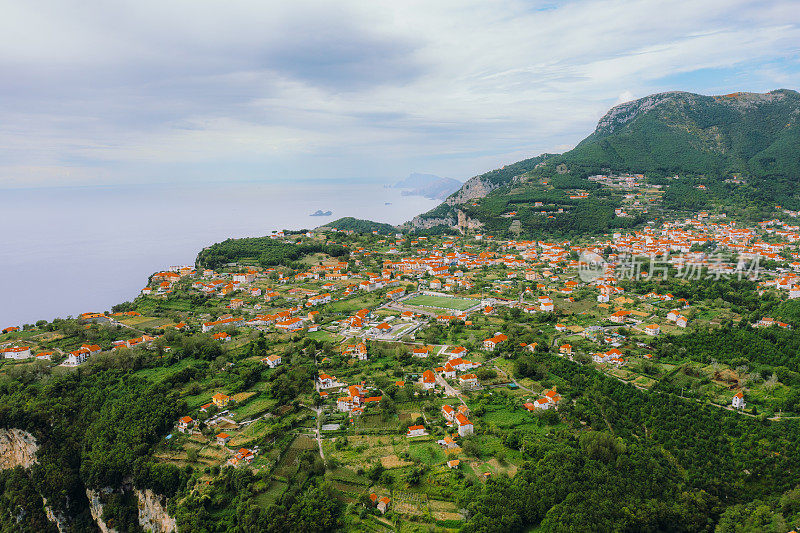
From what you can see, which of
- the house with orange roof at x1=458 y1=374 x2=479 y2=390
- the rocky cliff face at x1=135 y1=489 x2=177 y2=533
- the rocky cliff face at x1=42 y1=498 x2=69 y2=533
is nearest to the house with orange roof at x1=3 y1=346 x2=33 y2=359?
the rocky cliff face at x1=42 y1=498 x2=69 y2=533

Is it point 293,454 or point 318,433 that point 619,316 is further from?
point 293,454

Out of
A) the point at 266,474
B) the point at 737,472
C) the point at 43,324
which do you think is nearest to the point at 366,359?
the point at 266,474

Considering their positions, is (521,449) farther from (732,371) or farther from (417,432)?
(732,371)

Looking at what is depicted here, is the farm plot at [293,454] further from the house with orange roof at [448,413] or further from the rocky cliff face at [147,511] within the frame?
the house with orange roof at [448,413]

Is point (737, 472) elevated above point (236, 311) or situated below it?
below

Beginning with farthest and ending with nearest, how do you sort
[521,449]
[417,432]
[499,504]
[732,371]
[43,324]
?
1. [43,324]
2. [732,371]
3. [417,432]
4. [521,449]
5. [499,504]

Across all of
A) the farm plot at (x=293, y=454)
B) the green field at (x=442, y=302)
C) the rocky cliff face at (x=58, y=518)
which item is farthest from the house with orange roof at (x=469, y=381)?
the rocky cliff face at (x=58, y=518)

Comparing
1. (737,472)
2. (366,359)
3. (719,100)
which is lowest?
(737,472)

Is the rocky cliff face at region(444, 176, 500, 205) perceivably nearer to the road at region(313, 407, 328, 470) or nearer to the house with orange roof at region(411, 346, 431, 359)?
the house with orange roof at region(411, 346, 431, 359)
